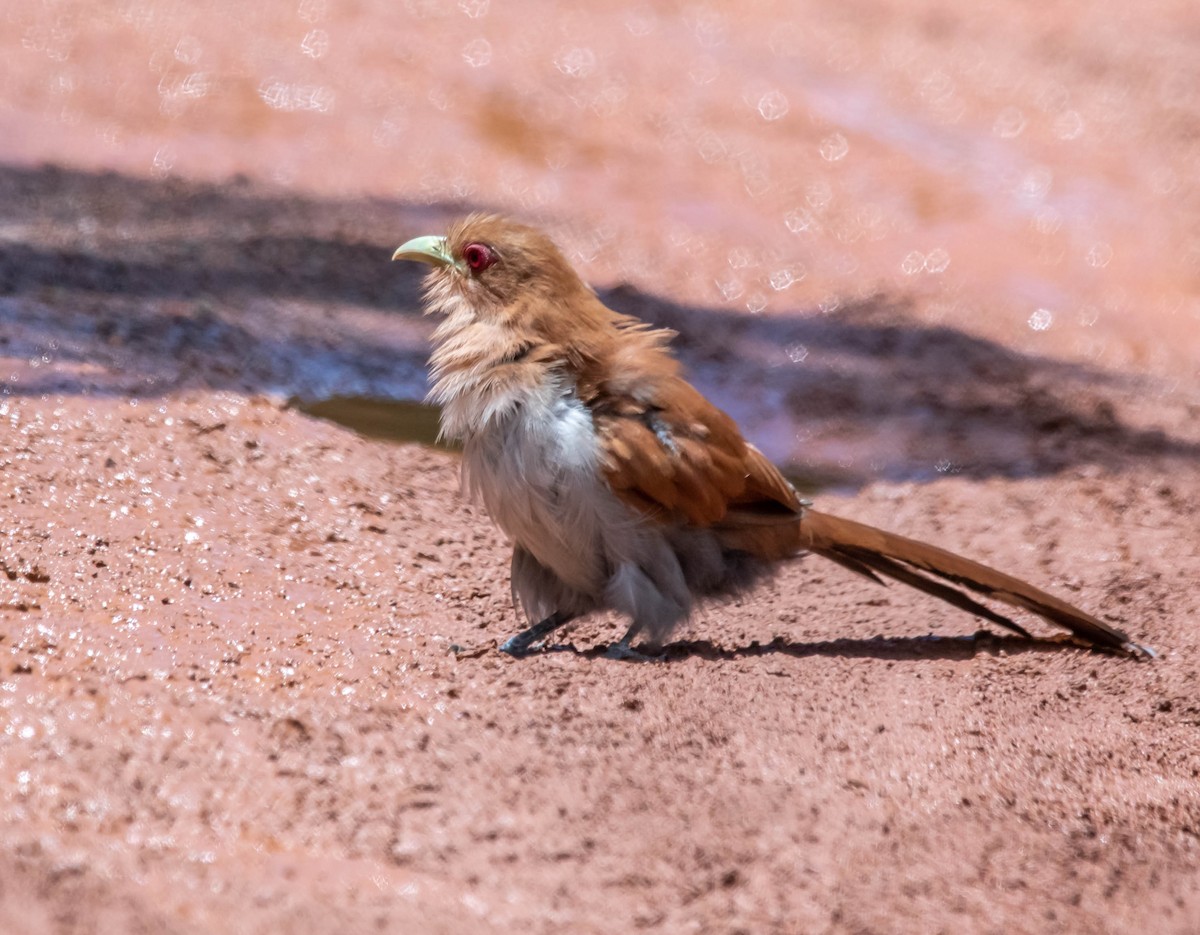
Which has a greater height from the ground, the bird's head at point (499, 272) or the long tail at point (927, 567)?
the bird's head at point (499, 272)

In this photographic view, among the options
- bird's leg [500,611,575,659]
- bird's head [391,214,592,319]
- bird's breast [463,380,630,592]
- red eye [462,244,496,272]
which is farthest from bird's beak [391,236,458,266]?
bird's leg [500,611,575,659]

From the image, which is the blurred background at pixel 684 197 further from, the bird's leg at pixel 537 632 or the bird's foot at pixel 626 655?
the bird's foot at pixel 626 655

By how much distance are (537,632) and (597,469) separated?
0.74 m

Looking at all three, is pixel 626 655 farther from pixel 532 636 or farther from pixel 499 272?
pixel 499 272

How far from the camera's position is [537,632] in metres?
5.08

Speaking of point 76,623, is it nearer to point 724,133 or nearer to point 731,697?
point 731,697

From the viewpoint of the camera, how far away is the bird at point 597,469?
4730 millimetres

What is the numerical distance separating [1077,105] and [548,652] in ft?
31.4

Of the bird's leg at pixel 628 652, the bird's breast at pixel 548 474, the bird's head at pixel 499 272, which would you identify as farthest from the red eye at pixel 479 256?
the bird's leg at pixel 628 652

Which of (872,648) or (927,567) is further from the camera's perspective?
(927,567)

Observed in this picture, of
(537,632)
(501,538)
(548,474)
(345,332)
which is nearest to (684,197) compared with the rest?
(345,332)

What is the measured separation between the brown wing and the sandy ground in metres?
0.55

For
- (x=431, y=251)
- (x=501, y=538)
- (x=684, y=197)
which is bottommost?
(x=501, y=538)

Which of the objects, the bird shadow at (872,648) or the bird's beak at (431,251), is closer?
the bird shadow at (872,648)
